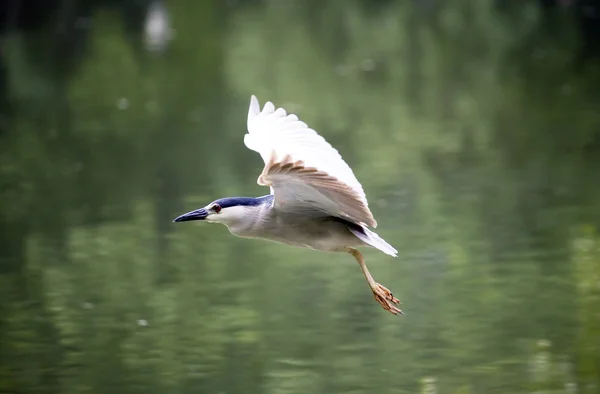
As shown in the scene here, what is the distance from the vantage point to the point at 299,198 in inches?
220

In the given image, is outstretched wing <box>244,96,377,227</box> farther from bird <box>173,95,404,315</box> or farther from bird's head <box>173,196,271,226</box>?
bird's head <box>173,196,271,226</box>

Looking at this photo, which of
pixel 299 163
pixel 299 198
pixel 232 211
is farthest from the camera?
pixel 232 211

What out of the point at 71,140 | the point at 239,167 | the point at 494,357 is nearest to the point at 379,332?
the point at 494,357

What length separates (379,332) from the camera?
8.28m

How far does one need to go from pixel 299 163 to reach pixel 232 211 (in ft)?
2.75

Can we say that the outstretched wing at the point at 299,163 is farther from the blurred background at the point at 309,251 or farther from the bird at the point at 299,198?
the blurred background at the point at 309,251

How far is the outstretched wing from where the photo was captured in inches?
204

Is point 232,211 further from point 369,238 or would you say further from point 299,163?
point 299,163

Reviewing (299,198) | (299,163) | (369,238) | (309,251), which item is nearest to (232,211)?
(299,198)

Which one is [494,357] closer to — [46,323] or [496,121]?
[46,323]

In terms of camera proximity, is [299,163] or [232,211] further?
[232,211]

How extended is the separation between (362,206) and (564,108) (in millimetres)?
10781

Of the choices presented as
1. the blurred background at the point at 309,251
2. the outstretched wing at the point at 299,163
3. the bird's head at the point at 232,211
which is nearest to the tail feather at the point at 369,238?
the outstretched wing at the point at 299,163

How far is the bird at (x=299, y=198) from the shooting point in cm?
522
